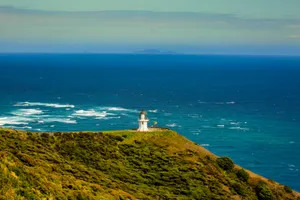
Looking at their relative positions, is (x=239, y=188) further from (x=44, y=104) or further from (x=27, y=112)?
(x=44, y=104)

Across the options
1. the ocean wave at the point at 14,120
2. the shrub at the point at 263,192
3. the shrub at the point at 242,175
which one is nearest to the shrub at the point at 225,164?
the shrub at the point at 242,175

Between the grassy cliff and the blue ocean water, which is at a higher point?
the blue ocean water

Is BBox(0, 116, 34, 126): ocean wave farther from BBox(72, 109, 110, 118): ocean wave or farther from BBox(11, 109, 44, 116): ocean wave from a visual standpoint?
BBox(72, 109, 110, 118): ocean wave

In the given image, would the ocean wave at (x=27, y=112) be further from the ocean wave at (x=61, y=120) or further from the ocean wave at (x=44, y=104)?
the ocean wave at (x=44, y=104)

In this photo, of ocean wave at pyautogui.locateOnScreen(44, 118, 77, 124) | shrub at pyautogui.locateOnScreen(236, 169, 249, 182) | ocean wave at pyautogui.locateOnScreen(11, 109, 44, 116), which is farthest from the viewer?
ocean wave at pyautogui.locateOnScreen(11, 109, 44, 116)

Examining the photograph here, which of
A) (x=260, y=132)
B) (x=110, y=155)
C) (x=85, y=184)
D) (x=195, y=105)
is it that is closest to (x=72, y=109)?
(x=195, y=105)

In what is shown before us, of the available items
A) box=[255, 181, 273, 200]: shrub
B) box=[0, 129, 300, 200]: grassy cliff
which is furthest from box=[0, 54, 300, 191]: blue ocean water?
A: box=[0, 129, 300, 200]: grassy cliff

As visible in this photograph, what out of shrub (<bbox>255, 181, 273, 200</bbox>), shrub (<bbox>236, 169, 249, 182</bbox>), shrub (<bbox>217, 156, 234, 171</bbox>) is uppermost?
shrub (<bbox>217, 156, 234, 171</bbox>)

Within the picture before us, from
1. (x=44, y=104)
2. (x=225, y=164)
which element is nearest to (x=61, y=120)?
(x=44, y=104)
